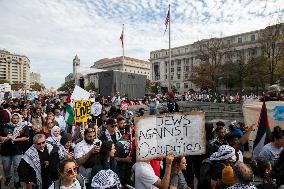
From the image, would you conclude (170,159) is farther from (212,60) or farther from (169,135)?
(212,60)

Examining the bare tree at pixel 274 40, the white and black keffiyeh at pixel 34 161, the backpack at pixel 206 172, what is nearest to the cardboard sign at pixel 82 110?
the white and black keffiyeh at pixel 34 161

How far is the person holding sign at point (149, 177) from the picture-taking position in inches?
149

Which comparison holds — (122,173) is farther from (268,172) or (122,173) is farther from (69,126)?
(69,126)

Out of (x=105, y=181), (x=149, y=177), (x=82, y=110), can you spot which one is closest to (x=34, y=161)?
(x=105, y=181)

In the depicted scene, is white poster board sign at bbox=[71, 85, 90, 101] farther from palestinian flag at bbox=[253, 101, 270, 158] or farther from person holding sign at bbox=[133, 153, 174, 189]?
person holding sign at bbox=[133, 153, 174, 189]

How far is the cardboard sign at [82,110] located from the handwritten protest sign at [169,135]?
4423mm

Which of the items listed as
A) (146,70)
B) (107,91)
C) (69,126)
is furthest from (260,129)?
(146,70)

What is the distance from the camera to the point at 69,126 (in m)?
11.0

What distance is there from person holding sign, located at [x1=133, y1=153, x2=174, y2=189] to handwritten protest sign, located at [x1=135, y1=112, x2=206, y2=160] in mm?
122

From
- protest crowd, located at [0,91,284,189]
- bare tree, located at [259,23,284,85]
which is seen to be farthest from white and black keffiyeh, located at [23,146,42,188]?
bare tree, located at [259,23,284,85]

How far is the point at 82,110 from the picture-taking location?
27.3 ft

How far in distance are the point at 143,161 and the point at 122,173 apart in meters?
1.67

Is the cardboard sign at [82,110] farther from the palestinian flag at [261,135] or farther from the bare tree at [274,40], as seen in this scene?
the bare tree at [274,40]

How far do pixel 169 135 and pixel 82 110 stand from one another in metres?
4.51
